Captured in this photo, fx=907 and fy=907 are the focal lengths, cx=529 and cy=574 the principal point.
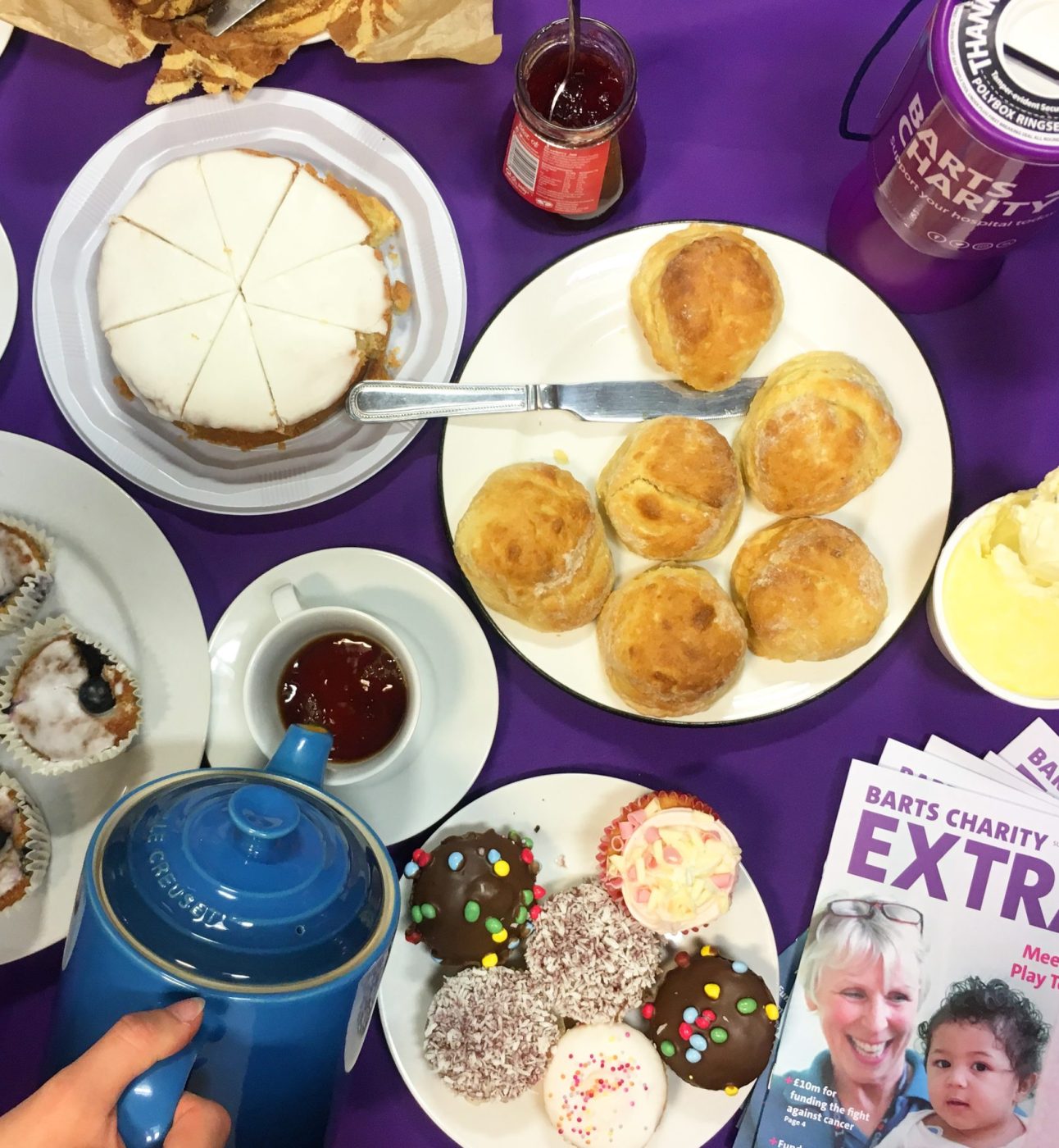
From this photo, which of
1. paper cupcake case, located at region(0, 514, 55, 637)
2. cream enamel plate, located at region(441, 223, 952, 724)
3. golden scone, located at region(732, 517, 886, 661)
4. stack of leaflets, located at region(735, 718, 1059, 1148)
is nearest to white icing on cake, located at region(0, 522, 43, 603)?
paper cupcake case, located at region(0, 514, 55, 637)

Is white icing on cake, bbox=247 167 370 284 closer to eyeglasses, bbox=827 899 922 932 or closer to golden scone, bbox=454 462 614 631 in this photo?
golden scone, bbox=454 462 614 631

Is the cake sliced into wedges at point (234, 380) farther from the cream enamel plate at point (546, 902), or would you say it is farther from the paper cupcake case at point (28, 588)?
the cream enamel plate at point (546, 902)

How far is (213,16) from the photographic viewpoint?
1549mm

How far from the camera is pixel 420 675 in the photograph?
1.59 metres

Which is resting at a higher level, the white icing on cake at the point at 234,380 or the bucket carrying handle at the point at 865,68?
the bucket carrying handle at the point at 865,68

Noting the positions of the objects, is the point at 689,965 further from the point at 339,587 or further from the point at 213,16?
the point at 213,16

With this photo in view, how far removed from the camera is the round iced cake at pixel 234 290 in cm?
152

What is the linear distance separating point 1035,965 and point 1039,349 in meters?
1.12

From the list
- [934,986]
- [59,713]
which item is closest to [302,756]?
[59,713]

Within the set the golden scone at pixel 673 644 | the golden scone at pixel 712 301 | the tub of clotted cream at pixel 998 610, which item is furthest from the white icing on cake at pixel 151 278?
the tub of clotted cream at pixel 998 610

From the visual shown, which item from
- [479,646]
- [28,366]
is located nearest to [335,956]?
[479,646]

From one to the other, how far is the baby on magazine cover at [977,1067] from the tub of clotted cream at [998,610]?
0.57 metres

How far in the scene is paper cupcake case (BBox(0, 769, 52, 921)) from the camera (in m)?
1.55

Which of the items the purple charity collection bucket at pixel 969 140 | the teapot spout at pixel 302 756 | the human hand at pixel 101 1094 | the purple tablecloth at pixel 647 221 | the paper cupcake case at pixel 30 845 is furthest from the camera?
the purple tablecloth at pixel 647 221
